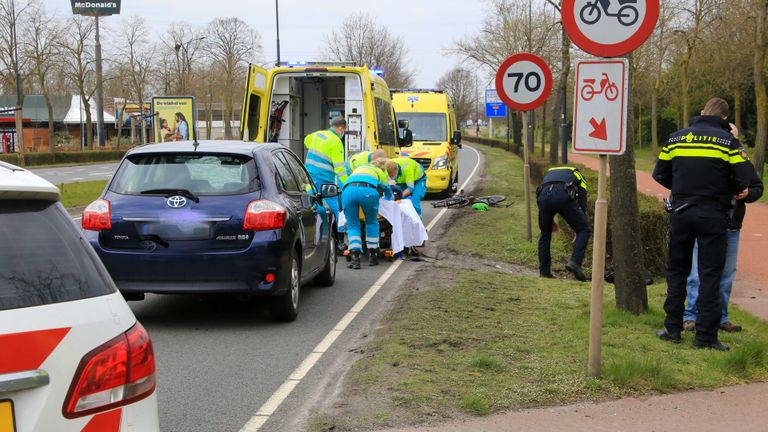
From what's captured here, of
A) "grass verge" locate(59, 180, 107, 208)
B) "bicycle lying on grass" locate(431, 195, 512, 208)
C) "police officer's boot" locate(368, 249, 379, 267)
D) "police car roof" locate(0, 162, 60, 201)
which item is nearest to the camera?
"police car roof" locate(0, 162, 60, 201)

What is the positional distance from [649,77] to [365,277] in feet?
111

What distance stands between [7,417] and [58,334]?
0.86ft

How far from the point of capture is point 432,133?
22.4m

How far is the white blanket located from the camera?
11617 millimetres

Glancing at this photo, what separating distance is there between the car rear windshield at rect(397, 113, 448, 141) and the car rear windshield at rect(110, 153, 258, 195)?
49.5ft

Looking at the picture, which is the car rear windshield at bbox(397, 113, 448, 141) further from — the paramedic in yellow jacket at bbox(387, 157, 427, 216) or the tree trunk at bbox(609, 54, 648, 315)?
the tree trunk at bbox(609, 54, 648, 315)

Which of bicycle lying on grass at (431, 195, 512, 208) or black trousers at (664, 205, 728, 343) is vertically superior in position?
black trousers at (664, 205, 728, 343)

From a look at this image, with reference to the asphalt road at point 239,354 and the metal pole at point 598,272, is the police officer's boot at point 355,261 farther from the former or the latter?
the metal pole at point 598,272

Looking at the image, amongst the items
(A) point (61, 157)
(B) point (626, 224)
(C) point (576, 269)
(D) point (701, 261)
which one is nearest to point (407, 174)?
(C) point (576, 269)

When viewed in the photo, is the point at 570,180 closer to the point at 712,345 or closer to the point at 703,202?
the point at 703,202

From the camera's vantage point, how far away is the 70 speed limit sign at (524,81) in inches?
472

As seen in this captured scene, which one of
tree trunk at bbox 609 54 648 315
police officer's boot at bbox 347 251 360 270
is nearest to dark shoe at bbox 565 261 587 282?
police officer's boot at bbox 347 251 360 270

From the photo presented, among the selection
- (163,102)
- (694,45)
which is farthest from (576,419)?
(694,45)

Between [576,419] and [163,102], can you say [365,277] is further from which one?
[163,102]
